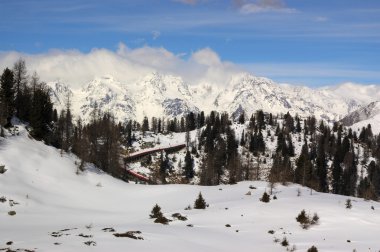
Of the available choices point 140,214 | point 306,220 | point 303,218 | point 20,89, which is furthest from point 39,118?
point 306,220

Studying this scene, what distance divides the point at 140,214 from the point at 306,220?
20605 mm

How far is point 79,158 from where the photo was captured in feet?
272

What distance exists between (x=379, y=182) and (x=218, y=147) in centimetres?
6880

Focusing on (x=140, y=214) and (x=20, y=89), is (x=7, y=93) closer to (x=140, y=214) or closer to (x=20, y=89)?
(x=20, y=89)

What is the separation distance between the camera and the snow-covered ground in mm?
28297

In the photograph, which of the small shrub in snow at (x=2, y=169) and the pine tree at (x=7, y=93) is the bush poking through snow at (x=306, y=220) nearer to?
the small shrub in snow at (x=2, y=169)

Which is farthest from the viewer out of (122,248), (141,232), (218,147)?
(218,147)

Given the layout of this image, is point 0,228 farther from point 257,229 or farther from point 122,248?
point 257,229

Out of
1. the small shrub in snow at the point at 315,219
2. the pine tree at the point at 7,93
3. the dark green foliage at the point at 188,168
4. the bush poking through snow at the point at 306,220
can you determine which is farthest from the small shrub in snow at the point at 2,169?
the dark green foliage at the point at 188,168

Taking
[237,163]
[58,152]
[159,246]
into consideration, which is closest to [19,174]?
[58,152]

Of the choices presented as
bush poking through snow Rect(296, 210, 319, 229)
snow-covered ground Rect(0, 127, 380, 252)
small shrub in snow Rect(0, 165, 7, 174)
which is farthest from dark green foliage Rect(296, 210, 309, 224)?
small shrub in snow Rect(0, 165, 7, 174)

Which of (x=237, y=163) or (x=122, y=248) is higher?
(x=237, y=163)

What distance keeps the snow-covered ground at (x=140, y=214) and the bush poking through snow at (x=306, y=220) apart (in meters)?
0.54

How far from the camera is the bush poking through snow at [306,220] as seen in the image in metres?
39.1
